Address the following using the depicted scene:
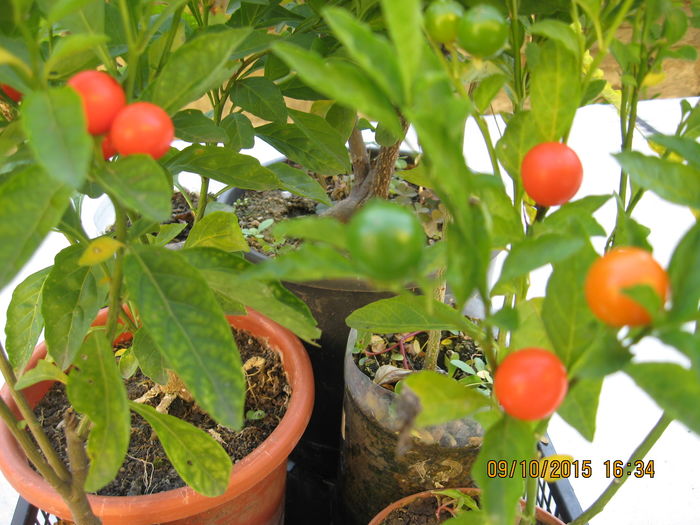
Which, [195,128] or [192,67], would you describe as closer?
[192,67]

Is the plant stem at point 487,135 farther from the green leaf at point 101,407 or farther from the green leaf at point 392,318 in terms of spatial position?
the green leaf at point 101,407

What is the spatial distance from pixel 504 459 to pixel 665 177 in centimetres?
16

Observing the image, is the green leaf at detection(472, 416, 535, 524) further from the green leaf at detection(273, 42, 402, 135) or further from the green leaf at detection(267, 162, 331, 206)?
the green leaf at detection(267, 162, 331, 206)

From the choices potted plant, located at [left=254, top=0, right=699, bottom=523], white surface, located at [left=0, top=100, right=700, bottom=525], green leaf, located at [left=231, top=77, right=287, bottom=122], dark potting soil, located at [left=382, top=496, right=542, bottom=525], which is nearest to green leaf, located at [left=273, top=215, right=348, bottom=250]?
potted plant, located at [left=254, top=0, right=699, bottom=523]

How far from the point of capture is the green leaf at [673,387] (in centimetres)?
23

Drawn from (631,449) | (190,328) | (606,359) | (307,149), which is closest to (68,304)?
(190,328)

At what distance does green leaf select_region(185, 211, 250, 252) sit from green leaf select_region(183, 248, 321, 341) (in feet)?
0.60

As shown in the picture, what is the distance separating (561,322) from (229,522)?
0.49 metres

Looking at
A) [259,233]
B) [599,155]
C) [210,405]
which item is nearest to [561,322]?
[210,405]

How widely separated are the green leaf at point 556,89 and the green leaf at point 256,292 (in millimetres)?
174

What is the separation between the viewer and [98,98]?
0.28 metres

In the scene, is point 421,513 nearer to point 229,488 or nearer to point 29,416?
point 229,488

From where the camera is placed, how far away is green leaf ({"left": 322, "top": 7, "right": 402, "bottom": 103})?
231 millimetres

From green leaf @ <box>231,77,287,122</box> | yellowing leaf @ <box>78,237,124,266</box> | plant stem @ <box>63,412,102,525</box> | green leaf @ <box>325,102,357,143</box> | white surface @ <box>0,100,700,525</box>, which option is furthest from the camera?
white surface @ <box>0,100,700,525</box>
